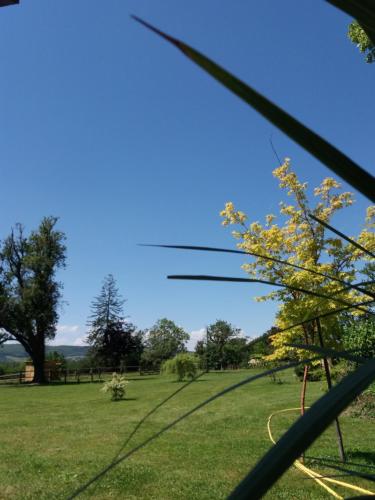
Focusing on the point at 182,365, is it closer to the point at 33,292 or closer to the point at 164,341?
the point at 33,292

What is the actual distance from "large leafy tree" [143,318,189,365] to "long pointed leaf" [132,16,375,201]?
191 ft

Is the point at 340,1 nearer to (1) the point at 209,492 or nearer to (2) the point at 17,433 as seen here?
(1) the point at 209,492

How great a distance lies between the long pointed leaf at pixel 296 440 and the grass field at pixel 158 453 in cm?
256

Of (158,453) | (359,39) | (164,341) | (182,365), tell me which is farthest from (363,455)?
(164,341)

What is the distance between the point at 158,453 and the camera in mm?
7773

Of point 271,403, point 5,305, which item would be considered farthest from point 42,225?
point 271,403

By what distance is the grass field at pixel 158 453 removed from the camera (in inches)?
222

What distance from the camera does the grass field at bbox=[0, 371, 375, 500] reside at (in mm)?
5637

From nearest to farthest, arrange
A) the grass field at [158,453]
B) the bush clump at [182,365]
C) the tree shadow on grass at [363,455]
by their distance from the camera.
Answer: the grass field at [158,453]
the tree shadow on grass at [363,455]
the bush clump at [182,365]

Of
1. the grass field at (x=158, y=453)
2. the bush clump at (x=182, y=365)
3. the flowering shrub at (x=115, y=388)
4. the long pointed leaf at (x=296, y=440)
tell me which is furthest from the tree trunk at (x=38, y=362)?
the long pointed leaf at (x=296, y=440)

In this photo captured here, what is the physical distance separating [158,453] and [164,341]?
57377mm

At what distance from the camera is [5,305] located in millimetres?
35812

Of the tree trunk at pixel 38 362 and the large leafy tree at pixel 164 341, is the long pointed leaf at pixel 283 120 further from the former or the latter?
the large leafy tree at pixel 164 341

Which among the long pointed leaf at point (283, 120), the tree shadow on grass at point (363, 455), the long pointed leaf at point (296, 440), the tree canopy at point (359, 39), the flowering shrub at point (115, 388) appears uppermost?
the tree canopy at point (359, 39)
